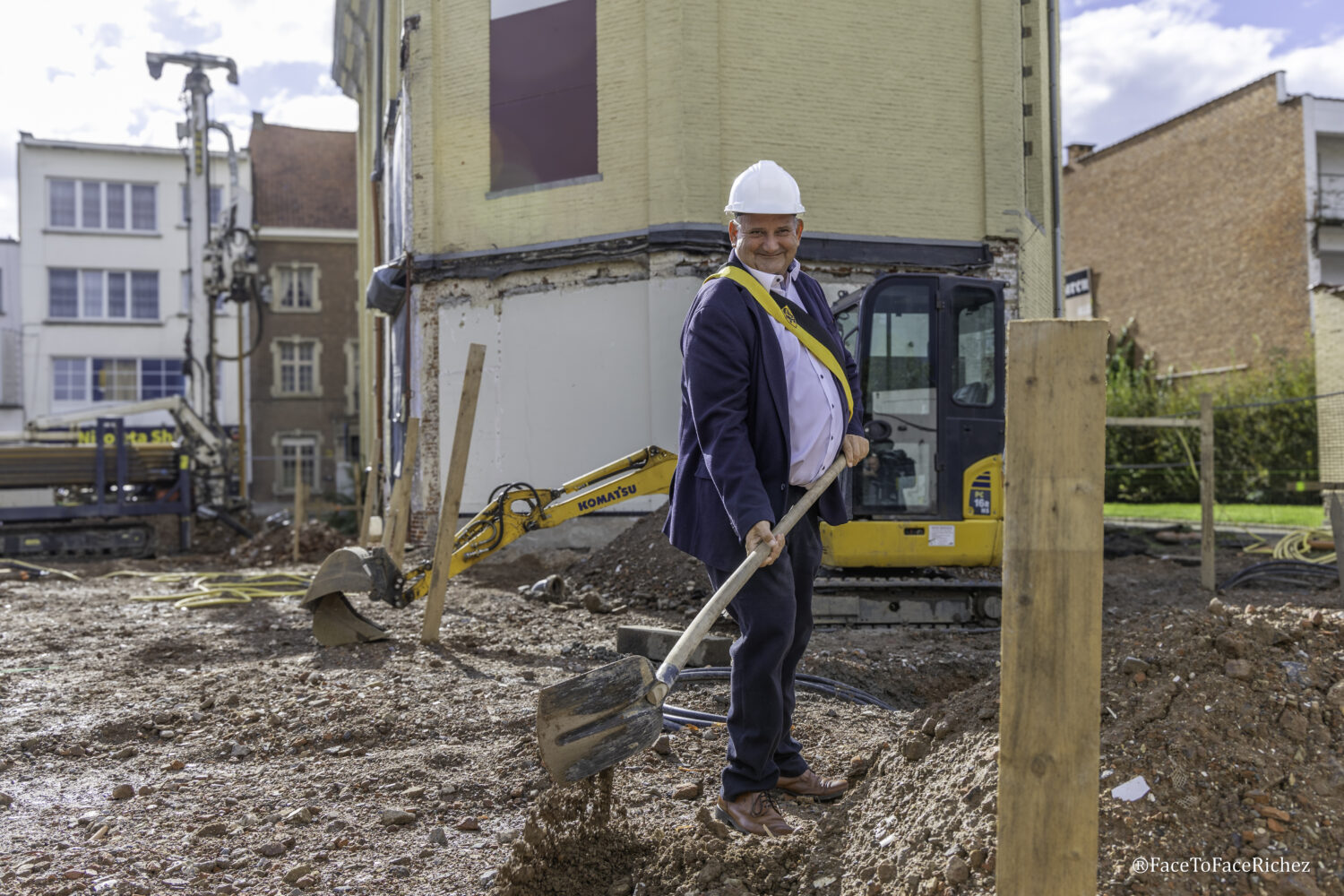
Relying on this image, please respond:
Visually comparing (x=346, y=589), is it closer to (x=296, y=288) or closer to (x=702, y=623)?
(x=702, y=623)

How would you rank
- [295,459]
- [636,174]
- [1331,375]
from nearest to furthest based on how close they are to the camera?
[636,174] → [1331,375] → [295,459]

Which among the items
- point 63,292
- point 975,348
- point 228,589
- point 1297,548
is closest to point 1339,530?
point 975,348

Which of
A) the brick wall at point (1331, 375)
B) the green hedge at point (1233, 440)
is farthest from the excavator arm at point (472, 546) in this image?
the green hedge at point (1233, 440)

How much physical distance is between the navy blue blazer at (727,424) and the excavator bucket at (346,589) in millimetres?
4202

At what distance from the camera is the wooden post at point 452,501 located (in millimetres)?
7164

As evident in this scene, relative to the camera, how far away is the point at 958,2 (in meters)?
14.0

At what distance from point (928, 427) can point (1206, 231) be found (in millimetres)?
25583

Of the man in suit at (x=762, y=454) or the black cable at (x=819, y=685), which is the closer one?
the man in suit at (x=762, y=454)

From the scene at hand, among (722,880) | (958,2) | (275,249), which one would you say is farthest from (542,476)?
(275,249)

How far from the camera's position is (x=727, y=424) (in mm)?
3275

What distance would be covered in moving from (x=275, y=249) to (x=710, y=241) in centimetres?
2709

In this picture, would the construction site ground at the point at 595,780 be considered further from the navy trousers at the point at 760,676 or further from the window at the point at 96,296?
the window at the point at 96,296

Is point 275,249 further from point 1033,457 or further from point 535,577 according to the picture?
point 1033,457

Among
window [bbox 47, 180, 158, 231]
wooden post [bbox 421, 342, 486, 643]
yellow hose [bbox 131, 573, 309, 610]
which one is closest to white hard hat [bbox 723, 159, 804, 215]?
wooden post [bbox 421, 342, 486, 643]
